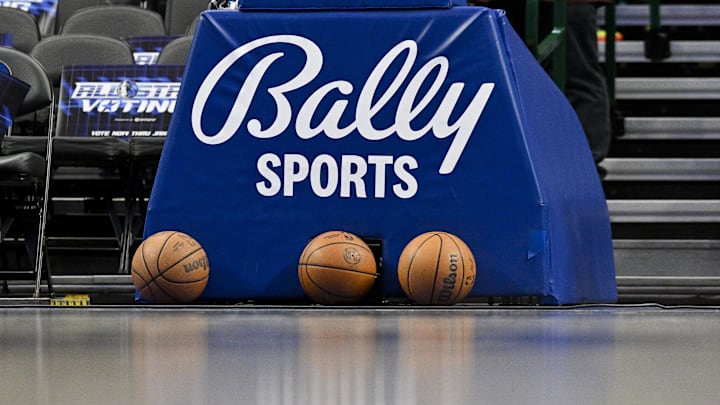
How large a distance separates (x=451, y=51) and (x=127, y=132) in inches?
118

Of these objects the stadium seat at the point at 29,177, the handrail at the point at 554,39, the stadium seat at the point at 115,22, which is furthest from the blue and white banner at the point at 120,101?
the handrail at the point at 554,39

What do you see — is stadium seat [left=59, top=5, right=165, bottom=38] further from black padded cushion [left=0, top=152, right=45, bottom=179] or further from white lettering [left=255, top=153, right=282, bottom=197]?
white lettering [left=255, top=153, right=282, bottom=197]

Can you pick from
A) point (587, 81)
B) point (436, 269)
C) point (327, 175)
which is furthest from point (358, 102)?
point (587, 81)

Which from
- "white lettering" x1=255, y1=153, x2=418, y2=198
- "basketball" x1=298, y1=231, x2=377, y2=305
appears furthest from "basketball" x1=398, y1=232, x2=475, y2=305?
"white lettering" x1=255, y1=153, x2=418, y2=198

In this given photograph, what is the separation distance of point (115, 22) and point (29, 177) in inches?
111

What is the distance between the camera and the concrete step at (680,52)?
7.62 meters

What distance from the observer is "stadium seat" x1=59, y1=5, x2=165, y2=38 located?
806 centimetres

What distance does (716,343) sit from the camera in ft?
8.29

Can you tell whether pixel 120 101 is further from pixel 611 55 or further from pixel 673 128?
pixel 673 128

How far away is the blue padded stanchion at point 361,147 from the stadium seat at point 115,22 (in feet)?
13.2

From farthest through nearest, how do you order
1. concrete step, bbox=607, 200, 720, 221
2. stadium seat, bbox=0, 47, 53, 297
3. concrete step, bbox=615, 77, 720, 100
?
concrete step, bbox=615, 77, 720, 100
concrete step, bbox=607, 200, 720, 221
stadium seat, bbox=0, 47, 53, 297

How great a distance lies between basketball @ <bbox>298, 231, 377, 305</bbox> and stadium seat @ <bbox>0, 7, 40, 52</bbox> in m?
4.54

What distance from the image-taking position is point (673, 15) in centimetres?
792

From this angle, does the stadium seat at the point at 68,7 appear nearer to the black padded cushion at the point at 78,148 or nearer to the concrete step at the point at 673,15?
the black padded cushion at the point at 78,148
